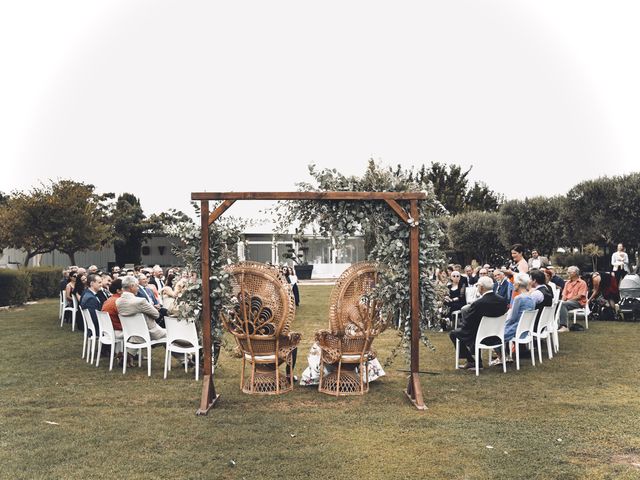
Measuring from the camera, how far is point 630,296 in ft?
48.1

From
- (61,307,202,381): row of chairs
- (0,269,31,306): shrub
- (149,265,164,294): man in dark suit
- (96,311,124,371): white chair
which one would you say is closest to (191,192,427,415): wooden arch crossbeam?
(61,307,202,381): row of chairs

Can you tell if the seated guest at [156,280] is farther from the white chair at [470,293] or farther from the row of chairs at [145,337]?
the white chair at [470,293]

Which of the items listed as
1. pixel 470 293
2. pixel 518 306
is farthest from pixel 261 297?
pixel 470 293

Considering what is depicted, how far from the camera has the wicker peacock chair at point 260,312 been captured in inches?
287

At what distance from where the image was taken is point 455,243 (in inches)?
1604

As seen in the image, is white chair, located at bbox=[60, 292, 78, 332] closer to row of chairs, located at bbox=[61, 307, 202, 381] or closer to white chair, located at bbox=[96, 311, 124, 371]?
row of chairs, located at bbox=[61, 307, 202, 381]

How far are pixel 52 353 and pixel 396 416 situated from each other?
714 centimetres

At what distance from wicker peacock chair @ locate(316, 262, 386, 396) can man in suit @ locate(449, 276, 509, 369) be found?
179 cm

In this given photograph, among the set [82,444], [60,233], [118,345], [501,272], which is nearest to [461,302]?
[501,272]

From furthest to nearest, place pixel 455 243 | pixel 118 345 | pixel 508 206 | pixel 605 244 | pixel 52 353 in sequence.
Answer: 1. pixel 455 243
2. pixel 508 206
3. pixel 605 244
4. pixel 52 353
5. pixel 118 345

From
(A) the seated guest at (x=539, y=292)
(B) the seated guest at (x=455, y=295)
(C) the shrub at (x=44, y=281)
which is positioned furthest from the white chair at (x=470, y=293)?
(C) the shrub at (x=44, y=281)

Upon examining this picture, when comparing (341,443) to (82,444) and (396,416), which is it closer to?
(396,416)

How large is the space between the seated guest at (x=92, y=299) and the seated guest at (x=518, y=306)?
644 cm

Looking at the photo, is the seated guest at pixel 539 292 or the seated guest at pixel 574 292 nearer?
the seated guest at pixel 539 292
